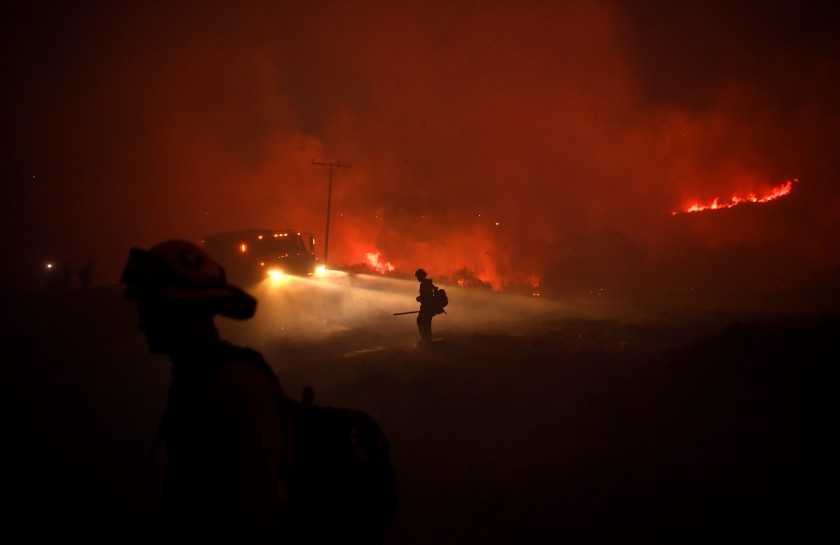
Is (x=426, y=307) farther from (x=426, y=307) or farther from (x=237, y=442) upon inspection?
(x=237, y=442)

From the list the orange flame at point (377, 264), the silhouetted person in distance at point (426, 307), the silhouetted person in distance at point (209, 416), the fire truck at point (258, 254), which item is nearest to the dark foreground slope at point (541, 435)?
the silhouetted person in distance at point (426, 307)

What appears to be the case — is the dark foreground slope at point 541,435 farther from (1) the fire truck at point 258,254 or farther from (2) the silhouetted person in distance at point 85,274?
(2) the silhouetted person in distance at point 85,274

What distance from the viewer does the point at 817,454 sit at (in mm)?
4355

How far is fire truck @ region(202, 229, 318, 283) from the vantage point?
799 inches

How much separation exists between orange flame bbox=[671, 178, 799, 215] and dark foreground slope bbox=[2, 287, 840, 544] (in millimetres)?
18172

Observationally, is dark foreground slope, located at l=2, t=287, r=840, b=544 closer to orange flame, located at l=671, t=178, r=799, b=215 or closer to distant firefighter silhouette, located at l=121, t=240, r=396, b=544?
distant firefighter silhouette, located at l=121, t=240, r=396, b=544

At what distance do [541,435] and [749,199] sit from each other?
2774 cm

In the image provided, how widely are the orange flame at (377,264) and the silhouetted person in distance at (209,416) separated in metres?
33.2

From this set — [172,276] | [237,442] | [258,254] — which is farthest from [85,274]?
[237,442]

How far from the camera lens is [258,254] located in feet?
66.7

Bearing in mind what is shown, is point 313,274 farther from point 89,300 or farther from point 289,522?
point 289,522

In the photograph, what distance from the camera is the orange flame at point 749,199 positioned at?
25.2 meters

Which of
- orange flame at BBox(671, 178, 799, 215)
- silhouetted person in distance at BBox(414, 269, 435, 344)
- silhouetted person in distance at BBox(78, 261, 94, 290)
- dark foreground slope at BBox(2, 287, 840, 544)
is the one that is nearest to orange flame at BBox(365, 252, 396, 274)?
silhouetted person in distance at BBox(78, 261, 94, 290)

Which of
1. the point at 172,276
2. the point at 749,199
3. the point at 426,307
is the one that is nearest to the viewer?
the point at 172,276
